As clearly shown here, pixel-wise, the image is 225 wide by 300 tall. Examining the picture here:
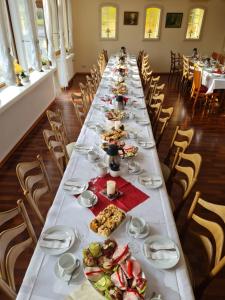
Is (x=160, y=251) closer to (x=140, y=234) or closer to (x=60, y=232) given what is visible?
(x=140, y=234)

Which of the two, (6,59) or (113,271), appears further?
(6,59)

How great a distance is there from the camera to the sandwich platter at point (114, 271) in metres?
0.97

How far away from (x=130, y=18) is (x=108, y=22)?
82 cm

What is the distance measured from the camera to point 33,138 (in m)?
3.97

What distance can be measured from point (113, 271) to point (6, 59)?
333cm

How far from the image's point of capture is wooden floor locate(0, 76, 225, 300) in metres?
2.01

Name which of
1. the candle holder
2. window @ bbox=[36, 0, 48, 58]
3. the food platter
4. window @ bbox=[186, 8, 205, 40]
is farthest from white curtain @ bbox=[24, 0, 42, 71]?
window @ bbox=[186, 8, 205, 40]

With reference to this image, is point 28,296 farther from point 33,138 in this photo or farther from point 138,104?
point 33,138

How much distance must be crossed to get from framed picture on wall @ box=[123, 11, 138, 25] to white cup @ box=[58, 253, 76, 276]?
8797 mm

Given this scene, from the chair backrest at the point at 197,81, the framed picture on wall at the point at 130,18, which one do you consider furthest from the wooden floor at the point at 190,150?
the framed picture on wall at the point at 130,18

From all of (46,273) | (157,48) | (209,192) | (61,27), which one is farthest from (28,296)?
(157,48)

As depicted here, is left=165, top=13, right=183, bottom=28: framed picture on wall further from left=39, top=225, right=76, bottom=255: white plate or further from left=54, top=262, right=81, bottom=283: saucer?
left=54, top=262, right=81, bottom=283: saucer

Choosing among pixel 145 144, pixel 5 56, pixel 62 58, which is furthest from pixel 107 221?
pixel 62 58

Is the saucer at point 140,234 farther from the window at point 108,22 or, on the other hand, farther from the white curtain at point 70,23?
the window at point 108,22
